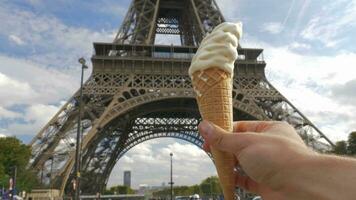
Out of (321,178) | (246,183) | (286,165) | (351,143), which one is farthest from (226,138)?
(351,143)

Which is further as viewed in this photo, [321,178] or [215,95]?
[215,95]

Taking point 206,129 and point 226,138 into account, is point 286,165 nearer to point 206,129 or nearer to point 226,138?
point 226,138

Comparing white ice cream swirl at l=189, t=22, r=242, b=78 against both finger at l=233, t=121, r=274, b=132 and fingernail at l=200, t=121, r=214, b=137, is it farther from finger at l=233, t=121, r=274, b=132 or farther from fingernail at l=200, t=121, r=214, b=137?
fingernail at l=200, t=121, r=214, b=137

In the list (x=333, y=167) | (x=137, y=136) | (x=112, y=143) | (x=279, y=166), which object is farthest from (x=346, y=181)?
(x=137, y=136)

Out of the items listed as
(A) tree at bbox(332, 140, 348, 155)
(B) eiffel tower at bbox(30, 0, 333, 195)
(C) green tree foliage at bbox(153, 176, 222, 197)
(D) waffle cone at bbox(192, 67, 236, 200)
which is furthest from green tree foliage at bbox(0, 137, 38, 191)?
(C) green tree foliage at bbox(153, 176, 222, 197)

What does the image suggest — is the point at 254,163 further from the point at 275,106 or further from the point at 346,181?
the point at 275,106

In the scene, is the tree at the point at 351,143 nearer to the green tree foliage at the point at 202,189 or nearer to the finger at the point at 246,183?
the finger at the point at 246,183

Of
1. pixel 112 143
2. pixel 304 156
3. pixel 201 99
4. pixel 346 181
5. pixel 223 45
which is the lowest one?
pixel 346 181
